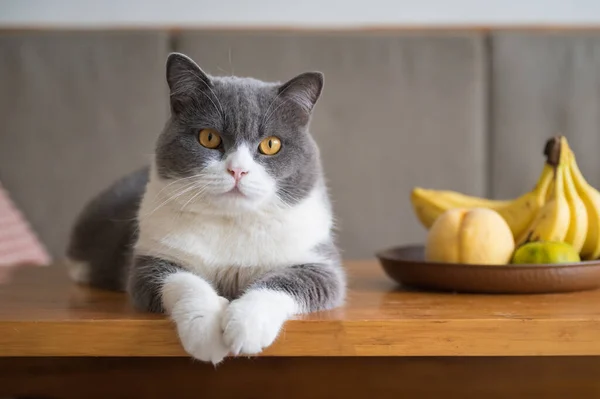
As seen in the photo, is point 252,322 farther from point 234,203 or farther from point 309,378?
point 309,378

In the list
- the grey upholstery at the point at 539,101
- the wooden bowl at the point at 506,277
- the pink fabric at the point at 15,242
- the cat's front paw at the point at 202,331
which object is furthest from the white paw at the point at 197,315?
the grey upholstery at the point at 539,101

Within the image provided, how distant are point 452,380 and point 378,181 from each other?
0.74m

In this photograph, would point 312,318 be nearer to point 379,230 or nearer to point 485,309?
point 485,309

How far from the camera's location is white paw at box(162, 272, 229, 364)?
2.66 feet

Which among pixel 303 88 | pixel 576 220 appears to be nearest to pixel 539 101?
pixel 576 220

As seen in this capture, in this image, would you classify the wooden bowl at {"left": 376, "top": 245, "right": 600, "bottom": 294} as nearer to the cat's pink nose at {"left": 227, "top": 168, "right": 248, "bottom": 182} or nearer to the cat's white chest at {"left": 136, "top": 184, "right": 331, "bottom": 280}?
the cat's white chest at {"left": 136, "top": 184, "right": 331, "bottom": 280}

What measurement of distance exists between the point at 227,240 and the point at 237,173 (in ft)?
0.44

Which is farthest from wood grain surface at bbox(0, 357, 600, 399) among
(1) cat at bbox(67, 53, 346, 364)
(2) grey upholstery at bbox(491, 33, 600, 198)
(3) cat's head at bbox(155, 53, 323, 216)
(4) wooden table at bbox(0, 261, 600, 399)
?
(2) grey upholstery at bbox(491, 33, 600, 198)

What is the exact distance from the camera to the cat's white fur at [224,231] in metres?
0.92

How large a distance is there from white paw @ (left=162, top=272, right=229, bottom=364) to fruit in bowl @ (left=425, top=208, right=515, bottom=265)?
0.46 m

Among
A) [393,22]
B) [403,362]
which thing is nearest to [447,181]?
[393,22]

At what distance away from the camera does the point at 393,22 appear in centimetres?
218

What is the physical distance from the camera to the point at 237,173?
0.93m

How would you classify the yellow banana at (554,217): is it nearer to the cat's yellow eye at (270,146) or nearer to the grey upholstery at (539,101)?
the cat's yellow eye at (270,146)
